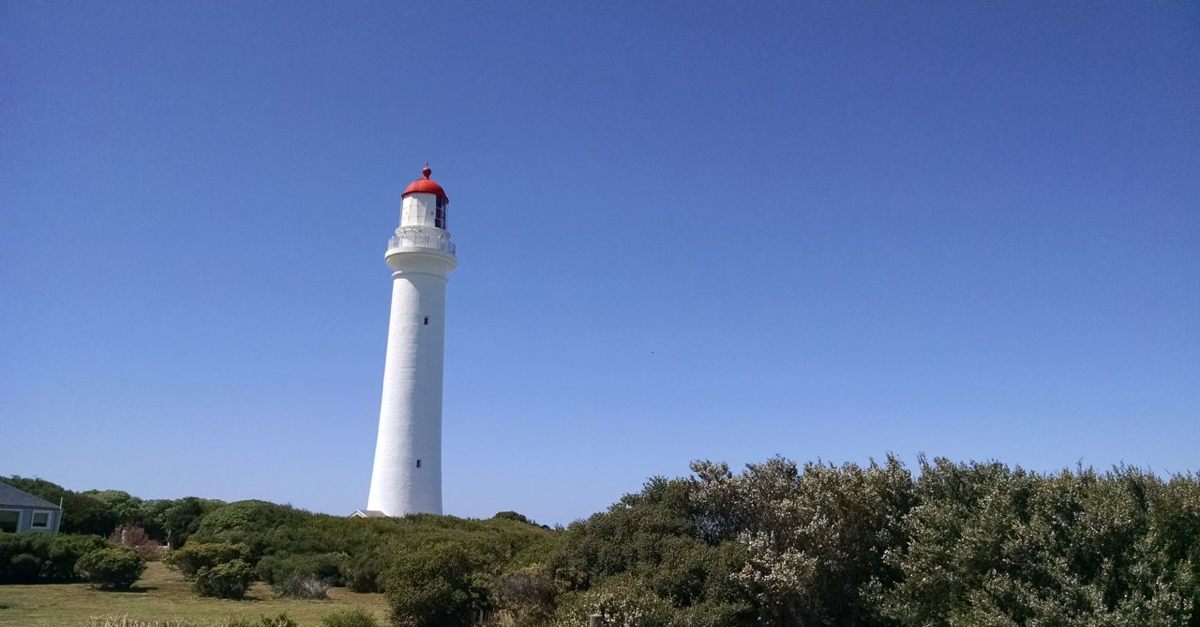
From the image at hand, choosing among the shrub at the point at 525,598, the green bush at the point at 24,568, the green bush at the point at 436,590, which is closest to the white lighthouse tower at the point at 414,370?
the green bush at the point at 24,568

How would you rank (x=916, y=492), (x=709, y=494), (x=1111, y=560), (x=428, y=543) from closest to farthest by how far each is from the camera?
(x=1111, y=560)
(x=916, y=492)
(x=709, y=494)
(x=428, y=543)

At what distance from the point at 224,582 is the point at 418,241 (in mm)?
16836

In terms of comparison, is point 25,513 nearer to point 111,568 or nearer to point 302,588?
point 111,568

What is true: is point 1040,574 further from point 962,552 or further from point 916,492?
point 916,492

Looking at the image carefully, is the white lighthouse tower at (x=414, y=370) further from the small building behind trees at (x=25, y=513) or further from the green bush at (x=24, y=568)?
the small building behind trees at (x=25, y=513)

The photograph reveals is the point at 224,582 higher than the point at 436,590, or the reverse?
the point at 224,582

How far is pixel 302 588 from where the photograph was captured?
23.8m

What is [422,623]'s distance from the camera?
18.1 m

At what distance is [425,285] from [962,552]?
26.3 m

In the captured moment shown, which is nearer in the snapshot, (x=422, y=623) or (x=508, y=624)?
(x=508, y=624)

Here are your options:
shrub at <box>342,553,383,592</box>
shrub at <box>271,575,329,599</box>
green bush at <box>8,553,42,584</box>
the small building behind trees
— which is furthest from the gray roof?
shrub at <box>342,553,383,592</box>

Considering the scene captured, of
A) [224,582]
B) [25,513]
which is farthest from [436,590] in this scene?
[25,513]

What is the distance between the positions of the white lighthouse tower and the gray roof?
12.7 m

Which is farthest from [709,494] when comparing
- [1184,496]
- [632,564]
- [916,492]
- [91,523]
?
[91,523]
